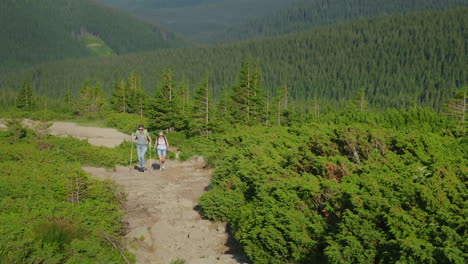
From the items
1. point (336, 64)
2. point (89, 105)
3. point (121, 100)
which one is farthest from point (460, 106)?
point (336, 64)

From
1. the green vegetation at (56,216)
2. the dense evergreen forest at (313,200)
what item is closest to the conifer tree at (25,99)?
the dense evergreen forest at (313,200)

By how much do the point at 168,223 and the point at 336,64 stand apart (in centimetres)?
16625

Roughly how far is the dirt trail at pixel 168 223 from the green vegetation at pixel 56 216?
81 centimetres

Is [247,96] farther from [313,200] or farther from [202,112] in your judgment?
[313,200]

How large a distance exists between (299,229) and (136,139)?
1179cm

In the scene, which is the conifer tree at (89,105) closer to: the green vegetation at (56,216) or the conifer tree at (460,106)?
the conifer tree at (460,106)

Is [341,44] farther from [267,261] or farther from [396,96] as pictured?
[267,261]

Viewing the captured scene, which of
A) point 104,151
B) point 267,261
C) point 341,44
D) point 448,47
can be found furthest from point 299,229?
point 341,44

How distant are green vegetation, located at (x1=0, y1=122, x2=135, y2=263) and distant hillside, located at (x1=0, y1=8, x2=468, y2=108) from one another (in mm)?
127974

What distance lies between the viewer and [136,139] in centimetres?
1792

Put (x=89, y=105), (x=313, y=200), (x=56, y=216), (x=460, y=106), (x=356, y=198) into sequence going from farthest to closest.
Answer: (x=89, y=105), (x=460, y=106), (x=313, y=200), (x=56, y=216), (x=356, y=198)

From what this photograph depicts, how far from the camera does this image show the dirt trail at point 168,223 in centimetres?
934

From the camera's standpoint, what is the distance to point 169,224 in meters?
11.0

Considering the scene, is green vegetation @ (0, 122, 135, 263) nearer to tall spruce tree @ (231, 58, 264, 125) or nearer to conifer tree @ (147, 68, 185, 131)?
conifer tree @ (147, 68, 185, 131)
